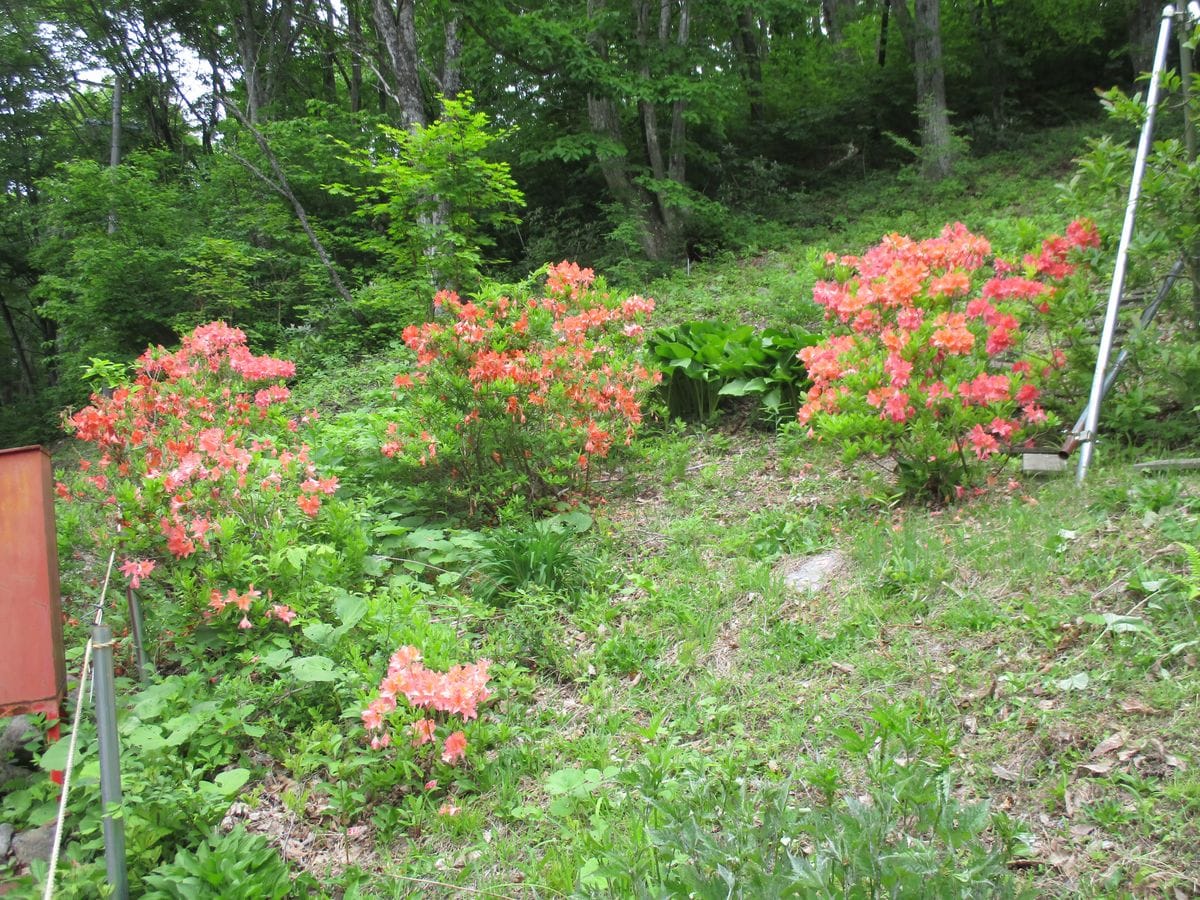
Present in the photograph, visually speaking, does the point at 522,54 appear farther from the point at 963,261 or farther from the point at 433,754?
the point at 433,754

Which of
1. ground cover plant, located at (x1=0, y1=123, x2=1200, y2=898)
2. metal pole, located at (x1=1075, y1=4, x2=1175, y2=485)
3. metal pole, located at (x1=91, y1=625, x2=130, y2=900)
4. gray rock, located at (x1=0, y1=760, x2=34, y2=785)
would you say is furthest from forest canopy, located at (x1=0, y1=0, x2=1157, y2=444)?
metal pole, located at (x1=91, y1=625, x2=130, y2=900)

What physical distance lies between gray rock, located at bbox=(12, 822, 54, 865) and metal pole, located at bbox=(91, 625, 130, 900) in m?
0.60

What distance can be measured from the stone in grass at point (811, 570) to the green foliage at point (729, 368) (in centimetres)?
181

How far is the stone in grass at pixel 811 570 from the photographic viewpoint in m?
3.38

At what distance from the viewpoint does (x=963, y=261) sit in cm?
410

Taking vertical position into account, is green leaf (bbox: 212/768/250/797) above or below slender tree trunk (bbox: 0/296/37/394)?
below

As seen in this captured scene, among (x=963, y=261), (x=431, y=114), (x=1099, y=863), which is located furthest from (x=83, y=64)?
(x=1099, y=863)

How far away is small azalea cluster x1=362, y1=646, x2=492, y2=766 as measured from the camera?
→ 254cm

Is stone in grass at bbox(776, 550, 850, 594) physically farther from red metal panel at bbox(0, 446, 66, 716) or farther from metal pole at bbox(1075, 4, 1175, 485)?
red metal panel at bbox(0, 446, 66, 716)

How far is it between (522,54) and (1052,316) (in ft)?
27.3

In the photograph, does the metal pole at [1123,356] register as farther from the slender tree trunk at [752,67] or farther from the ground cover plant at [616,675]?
the slender tree trunk at [752,67]

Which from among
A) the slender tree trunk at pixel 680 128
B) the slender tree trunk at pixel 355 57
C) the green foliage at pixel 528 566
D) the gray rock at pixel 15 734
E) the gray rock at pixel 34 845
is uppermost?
the slender tree trunk at pixel 355 57

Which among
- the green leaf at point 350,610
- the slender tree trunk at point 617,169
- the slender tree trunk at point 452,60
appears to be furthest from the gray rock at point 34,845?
the slender tree trunk at point 452,60

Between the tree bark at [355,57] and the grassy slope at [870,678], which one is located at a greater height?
the tree bark at [355,57]
